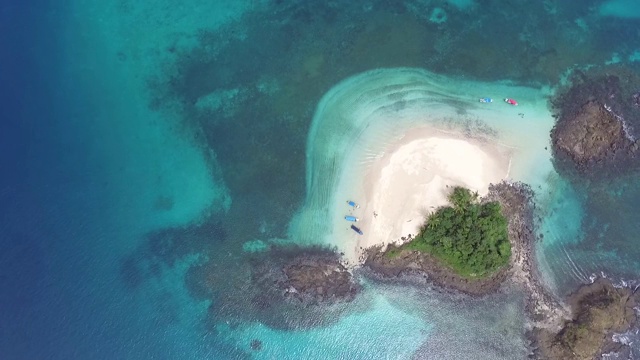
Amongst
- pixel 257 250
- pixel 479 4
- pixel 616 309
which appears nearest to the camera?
pixel 616 309

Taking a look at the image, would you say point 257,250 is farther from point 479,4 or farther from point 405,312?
point 479,4

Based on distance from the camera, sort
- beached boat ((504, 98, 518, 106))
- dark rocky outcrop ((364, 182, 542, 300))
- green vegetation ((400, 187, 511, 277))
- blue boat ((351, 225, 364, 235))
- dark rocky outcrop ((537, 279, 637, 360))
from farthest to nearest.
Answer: beached boat ((504, 98, 518, 106)) < blue boat ((351, 225, 364, 235)) < dark rocky outcrop ((364, 182, 542, 300)) < green vegetation ((400, 187, 511, 277)) < dark rocky outcrop ((537, 279, 637, 360))

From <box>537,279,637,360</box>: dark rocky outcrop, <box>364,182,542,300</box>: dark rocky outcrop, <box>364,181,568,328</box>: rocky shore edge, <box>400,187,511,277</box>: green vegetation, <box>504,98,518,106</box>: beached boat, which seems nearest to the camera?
<box>537,279,637,360</box>: dark rocky outcrop

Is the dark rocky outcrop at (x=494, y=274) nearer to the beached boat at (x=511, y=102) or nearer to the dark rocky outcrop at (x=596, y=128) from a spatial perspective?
the dark rocky outcrop at (x=596, y=128)

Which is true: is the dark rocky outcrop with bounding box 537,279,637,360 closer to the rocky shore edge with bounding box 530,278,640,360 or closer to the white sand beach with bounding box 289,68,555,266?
the rocky shore edge with bounding box 530,278,640,360

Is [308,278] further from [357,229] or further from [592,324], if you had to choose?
[592,324]

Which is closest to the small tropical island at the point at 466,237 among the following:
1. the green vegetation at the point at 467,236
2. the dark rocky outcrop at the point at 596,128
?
the green vegetation at the point at 467,236

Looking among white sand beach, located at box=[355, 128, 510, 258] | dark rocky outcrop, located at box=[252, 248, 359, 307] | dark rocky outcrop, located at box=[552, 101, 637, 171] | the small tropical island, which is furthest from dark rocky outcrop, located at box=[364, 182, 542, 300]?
dark rocky outcrop, located at box=[552, 101, 637, 171]

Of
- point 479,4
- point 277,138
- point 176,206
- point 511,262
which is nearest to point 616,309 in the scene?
point 511,262
